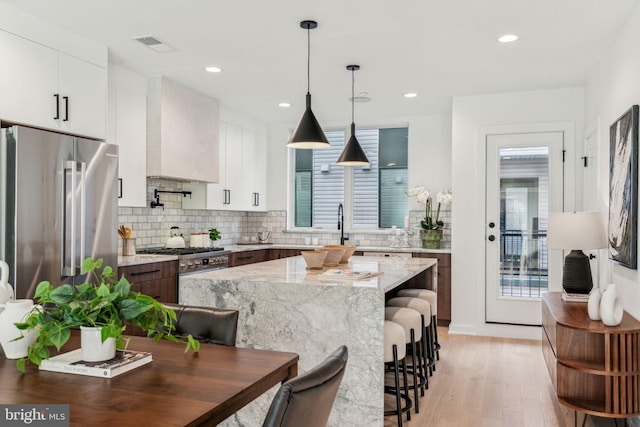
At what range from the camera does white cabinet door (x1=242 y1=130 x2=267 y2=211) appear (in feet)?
21.8

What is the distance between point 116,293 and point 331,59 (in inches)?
128

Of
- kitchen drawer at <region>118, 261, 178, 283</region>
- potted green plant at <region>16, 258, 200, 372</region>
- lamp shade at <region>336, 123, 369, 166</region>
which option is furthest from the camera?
lamp shade at <region>336, 123, 369, 166</region>

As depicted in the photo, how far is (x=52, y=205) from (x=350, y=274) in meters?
1.99

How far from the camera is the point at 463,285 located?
5617 mm

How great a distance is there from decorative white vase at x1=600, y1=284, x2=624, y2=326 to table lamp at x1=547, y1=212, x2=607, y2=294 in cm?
62

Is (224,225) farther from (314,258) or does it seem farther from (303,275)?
(303,275)

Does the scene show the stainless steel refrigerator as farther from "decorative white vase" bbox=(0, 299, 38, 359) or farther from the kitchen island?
"decorative white vase" bbox=(0, 299, 38, 359)

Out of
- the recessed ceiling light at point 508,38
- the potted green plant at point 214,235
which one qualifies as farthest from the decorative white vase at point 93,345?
the potted green plant at point 214,235

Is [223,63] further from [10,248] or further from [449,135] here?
[449,135]

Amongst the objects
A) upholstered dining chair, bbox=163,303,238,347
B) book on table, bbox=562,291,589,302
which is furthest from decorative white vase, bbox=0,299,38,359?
book on table, bbox=562,291,589,302

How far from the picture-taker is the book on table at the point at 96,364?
147cm

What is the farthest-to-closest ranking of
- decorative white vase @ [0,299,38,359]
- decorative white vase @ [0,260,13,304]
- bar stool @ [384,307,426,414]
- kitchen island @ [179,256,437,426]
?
1. bar stool @ [384,307,426,414]
2. kitchen island @ [179,256,437,426]
3. decorative white vase @ [0,260,13,304]
4. decorative white vase @ [0,299,38,359]

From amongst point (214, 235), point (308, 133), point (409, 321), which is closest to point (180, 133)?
point (214, 235)

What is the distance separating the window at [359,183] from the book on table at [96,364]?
5333 mm
